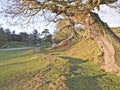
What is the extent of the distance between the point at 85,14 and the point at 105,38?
5.08ft

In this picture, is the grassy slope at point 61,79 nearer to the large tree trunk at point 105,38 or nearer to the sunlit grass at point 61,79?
the sunlit grass at point 61,79

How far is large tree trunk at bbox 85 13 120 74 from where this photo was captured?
510 inches

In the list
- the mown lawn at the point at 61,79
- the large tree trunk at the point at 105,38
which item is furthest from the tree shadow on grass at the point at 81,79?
the large tree trunk at the point at 105,38

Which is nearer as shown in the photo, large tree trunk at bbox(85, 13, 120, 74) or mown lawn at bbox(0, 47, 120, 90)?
mown lawn at bbox(0, 47, 120, 90)

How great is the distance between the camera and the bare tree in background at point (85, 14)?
12070mm

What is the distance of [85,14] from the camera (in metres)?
12.6

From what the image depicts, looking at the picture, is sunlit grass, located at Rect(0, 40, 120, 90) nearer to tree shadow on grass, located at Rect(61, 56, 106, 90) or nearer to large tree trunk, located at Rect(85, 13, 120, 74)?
tree shadow on grass, located at Rect(61, 56, 106, 90)

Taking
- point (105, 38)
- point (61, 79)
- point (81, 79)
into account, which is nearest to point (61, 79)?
point (61, 79)

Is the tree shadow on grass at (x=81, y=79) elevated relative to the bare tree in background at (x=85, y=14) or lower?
lower

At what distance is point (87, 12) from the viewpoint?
12.3 meters

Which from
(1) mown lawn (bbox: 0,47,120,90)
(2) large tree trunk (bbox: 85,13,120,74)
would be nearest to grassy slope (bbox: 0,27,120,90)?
(1) mown lawn (bbox: 0,47,120,90)

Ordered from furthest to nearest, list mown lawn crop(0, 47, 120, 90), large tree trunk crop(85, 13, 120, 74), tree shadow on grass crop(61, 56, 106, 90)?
1. large tree trunk crop(85, 13, 120, 74)
2. mown lawn crop(0, 47, 120, 90)
3. tree shadow on grass crop(61, 56, 106, 90)

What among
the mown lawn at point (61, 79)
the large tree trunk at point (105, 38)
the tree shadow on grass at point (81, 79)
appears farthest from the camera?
the large tree trunk at point (105, 38)

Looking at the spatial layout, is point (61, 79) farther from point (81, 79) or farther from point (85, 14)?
point (85, 14)
